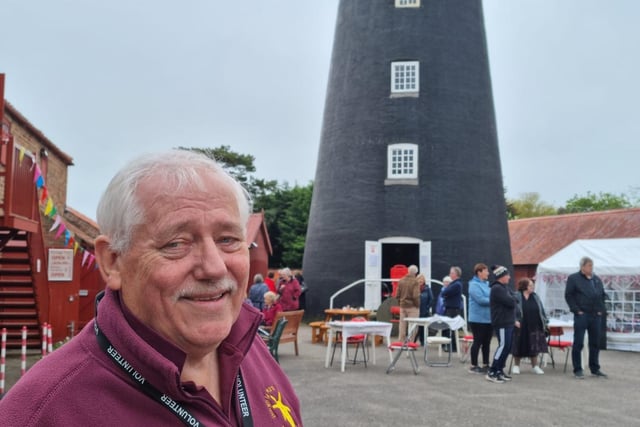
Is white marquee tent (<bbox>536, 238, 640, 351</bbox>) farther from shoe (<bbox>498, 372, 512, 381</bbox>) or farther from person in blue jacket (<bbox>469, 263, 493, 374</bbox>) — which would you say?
shoe (<bbox>498, 372, 512, 381</bbox>)

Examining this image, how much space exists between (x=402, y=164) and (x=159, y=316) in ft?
59.4

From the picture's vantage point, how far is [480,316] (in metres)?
11.1

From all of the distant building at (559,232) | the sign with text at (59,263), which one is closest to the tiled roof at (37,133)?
the sign with text at (59,263)

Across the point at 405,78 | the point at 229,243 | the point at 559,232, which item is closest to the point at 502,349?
the point at 229,243

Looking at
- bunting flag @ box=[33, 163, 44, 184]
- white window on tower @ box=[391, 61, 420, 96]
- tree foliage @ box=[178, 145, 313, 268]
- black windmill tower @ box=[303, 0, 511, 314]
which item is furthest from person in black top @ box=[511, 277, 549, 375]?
tree foliage @ box=[178, 145, 313, 268]

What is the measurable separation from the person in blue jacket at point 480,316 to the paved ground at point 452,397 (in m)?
0.39

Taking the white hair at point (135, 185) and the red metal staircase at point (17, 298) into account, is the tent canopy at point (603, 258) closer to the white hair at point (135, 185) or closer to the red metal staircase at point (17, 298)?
the red metal staircase at point (17, 298)

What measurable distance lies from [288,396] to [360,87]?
18535mm

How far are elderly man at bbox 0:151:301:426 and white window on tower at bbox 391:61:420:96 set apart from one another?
A: 18.4 meters

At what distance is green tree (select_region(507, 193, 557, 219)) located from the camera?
67.1 m

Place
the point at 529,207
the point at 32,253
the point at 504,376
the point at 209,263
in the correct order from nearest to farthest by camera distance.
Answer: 1. the point at 209,263
2. the point at 504,376
3. the point at 32,253
4. the point at 529,207

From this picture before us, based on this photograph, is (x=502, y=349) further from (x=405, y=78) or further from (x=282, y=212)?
(x=282, y=212)

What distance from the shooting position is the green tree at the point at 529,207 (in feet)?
220

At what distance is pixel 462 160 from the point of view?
19406 millimetres
